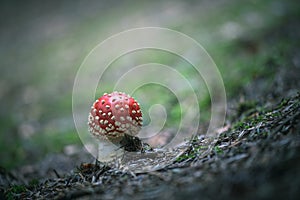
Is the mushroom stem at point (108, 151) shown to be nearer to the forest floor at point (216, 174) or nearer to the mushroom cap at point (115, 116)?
the mushroom cap at point (115, 116)

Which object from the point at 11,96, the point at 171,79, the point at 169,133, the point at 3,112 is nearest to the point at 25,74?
the point at 11,96

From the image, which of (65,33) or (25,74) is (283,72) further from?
(65,33)

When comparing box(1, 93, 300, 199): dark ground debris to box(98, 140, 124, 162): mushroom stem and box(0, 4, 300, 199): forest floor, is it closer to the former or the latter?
box(0, 4, 300, 199): forest floor

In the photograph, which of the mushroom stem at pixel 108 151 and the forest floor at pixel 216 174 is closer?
the forest floor at pixel 216 174

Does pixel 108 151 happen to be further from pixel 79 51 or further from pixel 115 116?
pixel 79 51

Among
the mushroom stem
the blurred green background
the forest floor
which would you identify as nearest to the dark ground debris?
the forest floor

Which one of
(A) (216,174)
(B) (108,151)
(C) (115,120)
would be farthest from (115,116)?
(A) (216,174)

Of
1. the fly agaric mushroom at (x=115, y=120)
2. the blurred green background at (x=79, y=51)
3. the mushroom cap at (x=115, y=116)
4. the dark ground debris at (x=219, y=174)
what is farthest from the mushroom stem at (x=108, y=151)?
the blurred green background at (x=79, y=51)

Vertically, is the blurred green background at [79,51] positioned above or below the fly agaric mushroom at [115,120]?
above
